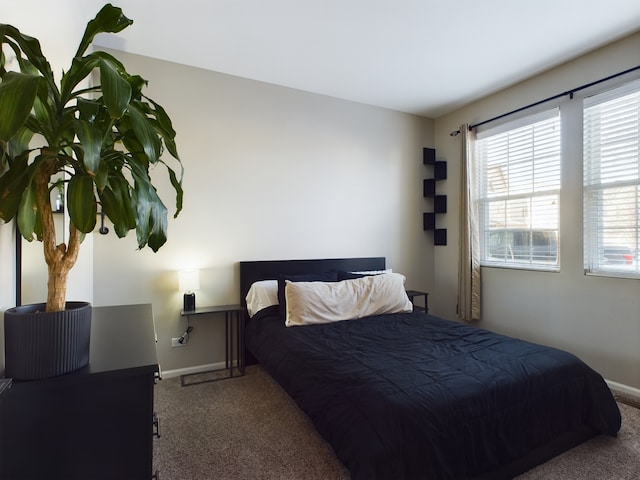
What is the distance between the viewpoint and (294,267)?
11.3 feet

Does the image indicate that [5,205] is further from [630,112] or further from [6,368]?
[630,112]

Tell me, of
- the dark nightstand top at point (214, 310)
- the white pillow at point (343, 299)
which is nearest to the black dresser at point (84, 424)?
the white pillow at point (343, 299)

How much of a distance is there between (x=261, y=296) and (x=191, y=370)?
3.10ft

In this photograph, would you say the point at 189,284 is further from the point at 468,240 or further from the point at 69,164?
the point at 468,240

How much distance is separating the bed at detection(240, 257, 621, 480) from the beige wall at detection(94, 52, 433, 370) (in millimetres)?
983

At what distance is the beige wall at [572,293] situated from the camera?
264 cm

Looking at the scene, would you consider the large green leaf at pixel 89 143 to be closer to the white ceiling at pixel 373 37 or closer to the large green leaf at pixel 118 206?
the large green leaf at pixel 118 206

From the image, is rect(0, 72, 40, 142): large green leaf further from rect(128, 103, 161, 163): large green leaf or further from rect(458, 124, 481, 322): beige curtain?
rect(458, 124, 481, 322): beige curtain

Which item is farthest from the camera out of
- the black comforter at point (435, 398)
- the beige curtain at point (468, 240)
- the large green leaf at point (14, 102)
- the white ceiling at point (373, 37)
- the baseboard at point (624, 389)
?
the beige curtain at point (468, 240)

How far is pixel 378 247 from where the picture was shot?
401 cm

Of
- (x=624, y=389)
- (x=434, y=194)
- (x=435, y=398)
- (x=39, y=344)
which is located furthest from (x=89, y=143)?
(x=434, y=194)

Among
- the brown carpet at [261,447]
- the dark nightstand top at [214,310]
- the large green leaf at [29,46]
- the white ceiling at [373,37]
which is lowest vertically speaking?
the brown carpet at [261,447]

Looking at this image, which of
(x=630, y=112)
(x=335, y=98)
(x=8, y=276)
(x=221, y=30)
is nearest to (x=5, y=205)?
(x=8, y=276)

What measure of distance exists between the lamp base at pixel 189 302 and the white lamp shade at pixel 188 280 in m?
0.07
